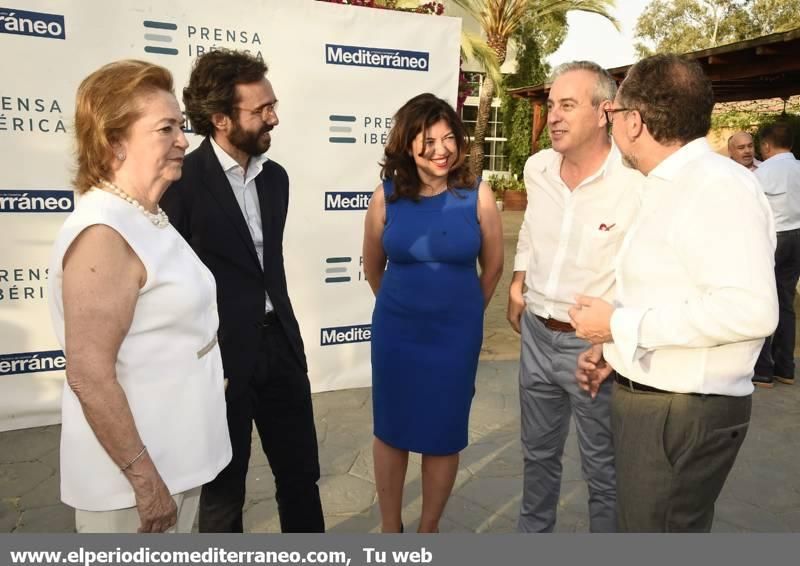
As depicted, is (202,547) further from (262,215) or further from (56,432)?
(56,432)

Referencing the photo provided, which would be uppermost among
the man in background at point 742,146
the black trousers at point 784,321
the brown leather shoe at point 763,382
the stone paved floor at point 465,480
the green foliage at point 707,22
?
the green foliage at point 707,22

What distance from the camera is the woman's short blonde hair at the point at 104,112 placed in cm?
144

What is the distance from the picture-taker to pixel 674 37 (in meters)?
37.5

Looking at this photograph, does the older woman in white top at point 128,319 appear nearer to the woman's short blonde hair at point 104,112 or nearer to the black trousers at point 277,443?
the woman's short blonde hair at point 104,112

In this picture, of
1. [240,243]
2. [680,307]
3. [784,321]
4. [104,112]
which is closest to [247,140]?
[240,243]

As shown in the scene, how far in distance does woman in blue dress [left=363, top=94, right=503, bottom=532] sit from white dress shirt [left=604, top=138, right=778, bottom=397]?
2.72ft

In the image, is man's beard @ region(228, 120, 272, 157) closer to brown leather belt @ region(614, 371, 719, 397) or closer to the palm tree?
brown leather belt @ region(614, 371, 719, 397)

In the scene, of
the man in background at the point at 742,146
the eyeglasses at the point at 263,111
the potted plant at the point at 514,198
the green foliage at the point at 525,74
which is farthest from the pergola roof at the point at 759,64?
the green foliage at the point at 525,74

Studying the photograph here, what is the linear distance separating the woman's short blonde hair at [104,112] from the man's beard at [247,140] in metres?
0.66

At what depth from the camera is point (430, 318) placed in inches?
97.8

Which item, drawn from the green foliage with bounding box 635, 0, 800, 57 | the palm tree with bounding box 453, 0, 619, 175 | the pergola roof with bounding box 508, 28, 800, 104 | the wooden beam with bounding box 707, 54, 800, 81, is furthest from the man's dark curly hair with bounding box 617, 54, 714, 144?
the green foliage with bounding box 635, 0, 800, 57

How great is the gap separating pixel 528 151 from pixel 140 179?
63.6ft

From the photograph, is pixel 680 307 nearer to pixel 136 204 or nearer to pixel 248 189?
pixel 136 204

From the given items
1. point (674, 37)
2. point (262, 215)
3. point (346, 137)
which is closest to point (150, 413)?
point (262, 215)
